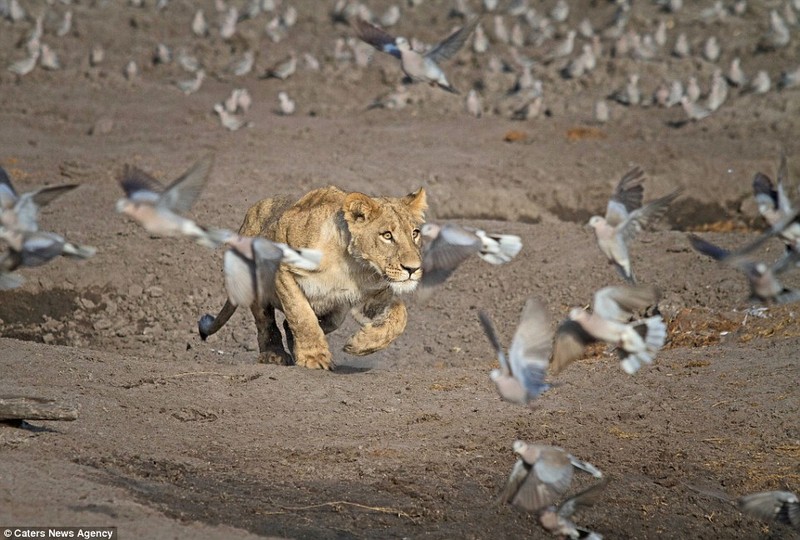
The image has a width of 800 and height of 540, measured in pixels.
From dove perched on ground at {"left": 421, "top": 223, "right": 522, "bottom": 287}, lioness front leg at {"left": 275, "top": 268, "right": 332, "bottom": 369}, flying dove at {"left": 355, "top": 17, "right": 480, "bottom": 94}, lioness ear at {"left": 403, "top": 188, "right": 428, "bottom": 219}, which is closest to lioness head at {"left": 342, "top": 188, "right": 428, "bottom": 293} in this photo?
lioness ear at {"left": 403, "top": 188, "right": 428, "bottom": 219}

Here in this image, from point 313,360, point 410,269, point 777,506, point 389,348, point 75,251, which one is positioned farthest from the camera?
point 389,348

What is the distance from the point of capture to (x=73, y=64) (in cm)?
2525

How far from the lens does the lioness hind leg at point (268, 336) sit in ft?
34.4

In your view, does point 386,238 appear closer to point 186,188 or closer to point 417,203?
point 417,203

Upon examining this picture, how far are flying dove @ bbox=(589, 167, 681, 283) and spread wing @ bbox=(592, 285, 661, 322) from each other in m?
0.65

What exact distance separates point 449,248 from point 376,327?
2.74m

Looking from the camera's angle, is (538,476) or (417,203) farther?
(417,203)

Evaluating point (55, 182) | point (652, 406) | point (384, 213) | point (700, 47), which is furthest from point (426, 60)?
point (700, 47)

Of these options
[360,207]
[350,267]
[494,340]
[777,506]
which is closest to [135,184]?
[494,340]

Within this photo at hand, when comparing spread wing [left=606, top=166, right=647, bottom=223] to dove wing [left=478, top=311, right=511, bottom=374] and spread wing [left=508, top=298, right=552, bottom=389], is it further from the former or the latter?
dove wing [left=478, top=311, right=511, bottom=374]

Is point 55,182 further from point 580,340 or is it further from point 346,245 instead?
point 580,340

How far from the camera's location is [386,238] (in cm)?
932

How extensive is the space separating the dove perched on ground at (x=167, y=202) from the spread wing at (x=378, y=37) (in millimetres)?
4456

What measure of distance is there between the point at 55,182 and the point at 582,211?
22.1ft
